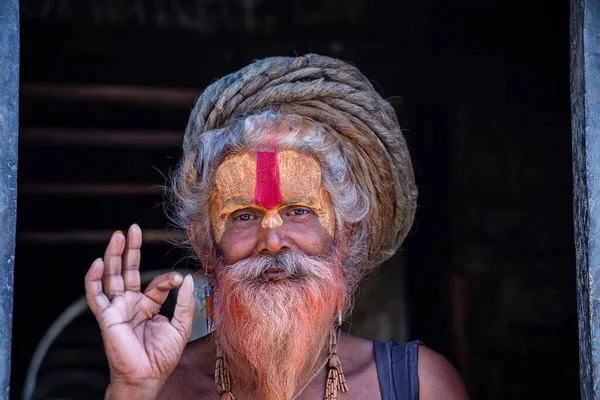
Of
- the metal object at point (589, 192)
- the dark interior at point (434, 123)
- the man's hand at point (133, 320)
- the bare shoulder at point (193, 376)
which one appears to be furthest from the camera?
the dark interior at point (434, 123)

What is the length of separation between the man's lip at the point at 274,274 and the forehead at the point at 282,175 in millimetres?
240

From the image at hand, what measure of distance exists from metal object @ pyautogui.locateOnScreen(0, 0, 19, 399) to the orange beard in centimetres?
85

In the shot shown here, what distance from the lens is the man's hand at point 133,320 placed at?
221cm

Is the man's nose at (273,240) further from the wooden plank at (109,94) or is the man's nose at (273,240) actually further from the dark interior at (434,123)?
the wooden plank at (109,94)

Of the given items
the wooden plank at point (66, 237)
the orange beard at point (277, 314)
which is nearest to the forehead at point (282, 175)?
the orange beard at point (277, 314)

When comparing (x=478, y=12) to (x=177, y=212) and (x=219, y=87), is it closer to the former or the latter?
(x=219, y=87)

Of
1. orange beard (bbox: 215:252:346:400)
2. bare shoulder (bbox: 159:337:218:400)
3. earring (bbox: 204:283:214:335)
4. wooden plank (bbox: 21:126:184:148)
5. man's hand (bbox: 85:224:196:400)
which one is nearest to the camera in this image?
man's hand (bbox: 85:224:196:400)

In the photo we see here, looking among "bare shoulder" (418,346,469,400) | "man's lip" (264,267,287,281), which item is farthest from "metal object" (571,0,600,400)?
"man's lip" (264,267,287,281)

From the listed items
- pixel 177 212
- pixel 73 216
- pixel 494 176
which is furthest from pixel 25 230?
pixel 494 176

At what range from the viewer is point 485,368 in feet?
13.3

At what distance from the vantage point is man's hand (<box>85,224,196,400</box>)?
2.21 metres

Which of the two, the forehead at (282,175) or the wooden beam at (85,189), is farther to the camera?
the wooden beam at (85,189)

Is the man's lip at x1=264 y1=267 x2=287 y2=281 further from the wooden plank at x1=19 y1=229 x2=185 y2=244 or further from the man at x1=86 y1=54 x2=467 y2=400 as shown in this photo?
the wooden plank at x1=19 y1=229 x2=185 y2=244

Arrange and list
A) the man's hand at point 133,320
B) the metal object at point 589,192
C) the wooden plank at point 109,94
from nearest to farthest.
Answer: the metal object at point 589,192 → the man's hand at point 133,320 → the wooden plank at point 109,94
